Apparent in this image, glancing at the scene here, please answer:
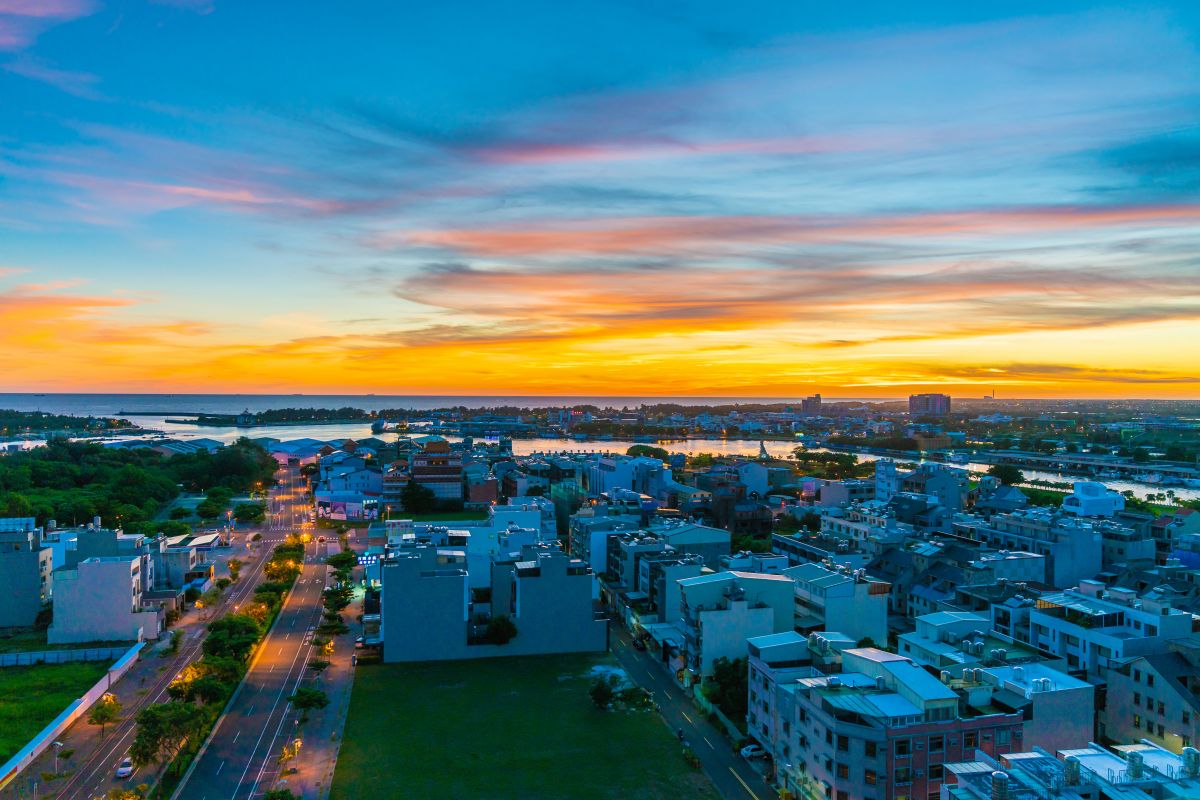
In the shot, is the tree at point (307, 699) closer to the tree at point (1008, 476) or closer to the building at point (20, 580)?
the building at point (20, 580)

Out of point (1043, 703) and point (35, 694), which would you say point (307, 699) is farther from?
point (1043, 703)

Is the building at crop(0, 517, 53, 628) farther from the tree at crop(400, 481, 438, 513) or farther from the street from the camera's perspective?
the tree at crop(400, 481, 438, 513)

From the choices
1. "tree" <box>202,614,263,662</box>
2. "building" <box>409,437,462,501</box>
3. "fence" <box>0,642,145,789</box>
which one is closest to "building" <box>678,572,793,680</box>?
"tree" <box>202,614,263,662</box>

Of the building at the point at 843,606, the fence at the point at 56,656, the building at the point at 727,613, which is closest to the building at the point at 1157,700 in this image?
the building at the point at 843,606

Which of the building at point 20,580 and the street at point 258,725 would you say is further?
the building at point 20,580

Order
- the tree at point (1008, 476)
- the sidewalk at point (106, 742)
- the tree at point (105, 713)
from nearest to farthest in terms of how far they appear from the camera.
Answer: the sidewalk at point (106, 742) → the tree at point (105, 713) → the tree at point (1008, 476)

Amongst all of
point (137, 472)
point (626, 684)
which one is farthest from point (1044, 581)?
point (137, 472)
